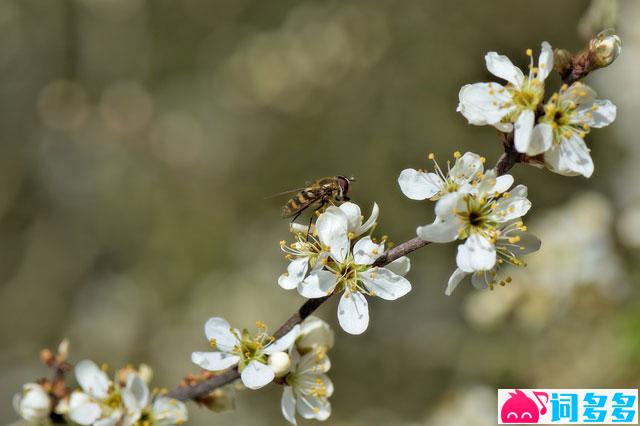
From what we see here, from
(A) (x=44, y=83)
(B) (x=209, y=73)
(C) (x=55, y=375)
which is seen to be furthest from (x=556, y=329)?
(A) (x=44, y=83)

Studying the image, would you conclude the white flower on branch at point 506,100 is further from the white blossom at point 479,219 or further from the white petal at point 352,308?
the white petal at point 352,308

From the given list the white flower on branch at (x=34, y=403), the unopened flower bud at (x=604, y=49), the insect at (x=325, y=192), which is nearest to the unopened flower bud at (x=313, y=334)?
the insect at (x=325, y=192)

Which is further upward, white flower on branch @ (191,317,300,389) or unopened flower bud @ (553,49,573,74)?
unopened flower bud @ (553,49,573,74)

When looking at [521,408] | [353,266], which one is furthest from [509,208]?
[521,408]

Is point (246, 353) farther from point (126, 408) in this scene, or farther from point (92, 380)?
point (92, 380)

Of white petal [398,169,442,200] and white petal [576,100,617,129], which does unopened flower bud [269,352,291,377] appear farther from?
white petal [576,100,617,129]

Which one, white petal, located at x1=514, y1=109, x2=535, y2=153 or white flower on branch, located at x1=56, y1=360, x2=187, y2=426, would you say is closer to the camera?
white petal, located at x1=514, y1=109, x2=535, y2=153

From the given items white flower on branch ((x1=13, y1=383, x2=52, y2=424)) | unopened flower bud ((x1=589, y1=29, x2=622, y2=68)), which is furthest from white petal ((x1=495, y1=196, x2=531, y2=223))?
white flower on branch ((x1=13, y1=383, x2=52, y2=424))
